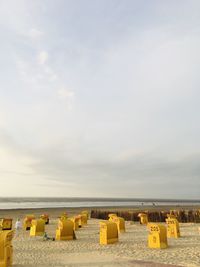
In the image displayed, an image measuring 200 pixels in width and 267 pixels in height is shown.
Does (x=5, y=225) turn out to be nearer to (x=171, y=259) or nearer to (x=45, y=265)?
(x=45, y=265)

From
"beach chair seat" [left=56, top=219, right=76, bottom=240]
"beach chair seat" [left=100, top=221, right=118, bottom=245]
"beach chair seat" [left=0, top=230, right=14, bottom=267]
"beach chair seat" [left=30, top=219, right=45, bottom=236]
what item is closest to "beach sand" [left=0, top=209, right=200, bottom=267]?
"beach chair seat" [left=100, top=221, right=118, bottom=245]

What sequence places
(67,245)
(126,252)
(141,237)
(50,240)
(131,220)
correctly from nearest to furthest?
(126,252) → (67,245) → (50,240) → (141,237) → (131,220)

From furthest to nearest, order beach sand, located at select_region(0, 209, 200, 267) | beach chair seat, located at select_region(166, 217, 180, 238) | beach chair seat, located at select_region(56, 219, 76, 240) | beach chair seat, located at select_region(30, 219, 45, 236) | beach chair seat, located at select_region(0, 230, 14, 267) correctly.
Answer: beach chair seat, located at select_region(30, 219, 45, 236), beach chair seat, located at select_region(166, 217, 180, 238), beach chair seat, located at select_region(56, 219, 76, 240), beach sand, located at select_region(0, 209, 200, 267), beach chair seat, located at select_region(0, 230, 14, 267)

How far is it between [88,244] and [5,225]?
628cm

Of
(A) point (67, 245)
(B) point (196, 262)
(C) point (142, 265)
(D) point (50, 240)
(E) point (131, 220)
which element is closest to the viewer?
(C) point (142, 265)

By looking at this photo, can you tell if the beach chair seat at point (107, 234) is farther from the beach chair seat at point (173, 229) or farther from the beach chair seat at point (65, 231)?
the beach chair seat at point (173, 229)

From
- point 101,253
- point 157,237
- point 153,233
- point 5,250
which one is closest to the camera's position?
point 5,250

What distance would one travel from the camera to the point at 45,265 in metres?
10.9

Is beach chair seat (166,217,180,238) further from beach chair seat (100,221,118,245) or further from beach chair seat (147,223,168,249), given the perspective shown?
beach chair seat (100,221,118,245)

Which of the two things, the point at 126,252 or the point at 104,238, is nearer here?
the point at 126,252

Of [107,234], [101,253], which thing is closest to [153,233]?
[107,234]

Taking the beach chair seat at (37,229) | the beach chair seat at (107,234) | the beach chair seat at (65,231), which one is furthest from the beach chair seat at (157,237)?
the beach chair seat at (37,229)

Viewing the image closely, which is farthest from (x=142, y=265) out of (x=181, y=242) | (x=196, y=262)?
(x=181, y=242)

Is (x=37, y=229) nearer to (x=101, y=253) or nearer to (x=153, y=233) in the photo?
(x=101, y=253)
